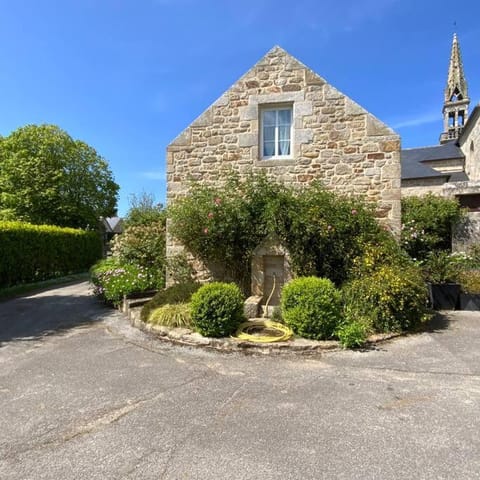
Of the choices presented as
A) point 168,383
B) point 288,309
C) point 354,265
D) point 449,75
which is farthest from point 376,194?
point 449,75

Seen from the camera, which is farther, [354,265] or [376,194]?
[376,194]

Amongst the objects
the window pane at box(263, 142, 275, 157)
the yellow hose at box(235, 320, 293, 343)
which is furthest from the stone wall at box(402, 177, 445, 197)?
the yellow hose at box(235, 320, 293, 343)

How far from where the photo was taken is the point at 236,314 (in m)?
5.50

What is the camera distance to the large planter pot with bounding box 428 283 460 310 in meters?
7.31

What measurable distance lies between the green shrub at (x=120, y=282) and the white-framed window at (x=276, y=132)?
14.9 ft

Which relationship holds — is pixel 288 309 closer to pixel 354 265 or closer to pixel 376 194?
pixel 354 265

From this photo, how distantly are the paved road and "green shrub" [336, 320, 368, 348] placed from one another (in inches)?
9.7

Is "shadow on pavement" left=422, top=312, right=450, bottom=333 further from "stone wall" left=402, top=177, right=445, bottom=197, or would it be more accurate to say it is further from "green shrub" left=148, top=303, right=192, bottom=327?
"stone wall" left=402, top=177, right=445, bottom=197

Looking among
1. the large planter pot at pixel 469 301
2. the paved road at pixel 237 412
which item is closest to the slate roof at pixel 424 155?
the large planter pot at pixel 469 301

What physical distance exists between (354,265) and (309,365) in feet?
9.44

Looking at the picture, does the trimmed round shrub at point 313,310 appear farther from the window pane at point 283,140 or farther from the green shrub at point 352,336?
the window pane at point 283,140

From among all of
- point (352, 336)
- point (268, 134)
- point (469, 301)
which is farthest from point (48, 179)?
point (469, 301)

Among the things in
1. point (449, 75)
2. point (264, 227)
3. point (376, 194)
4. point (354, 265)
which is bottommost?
point (354, 265)

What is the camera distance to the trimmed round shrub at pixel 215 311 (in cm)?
528
